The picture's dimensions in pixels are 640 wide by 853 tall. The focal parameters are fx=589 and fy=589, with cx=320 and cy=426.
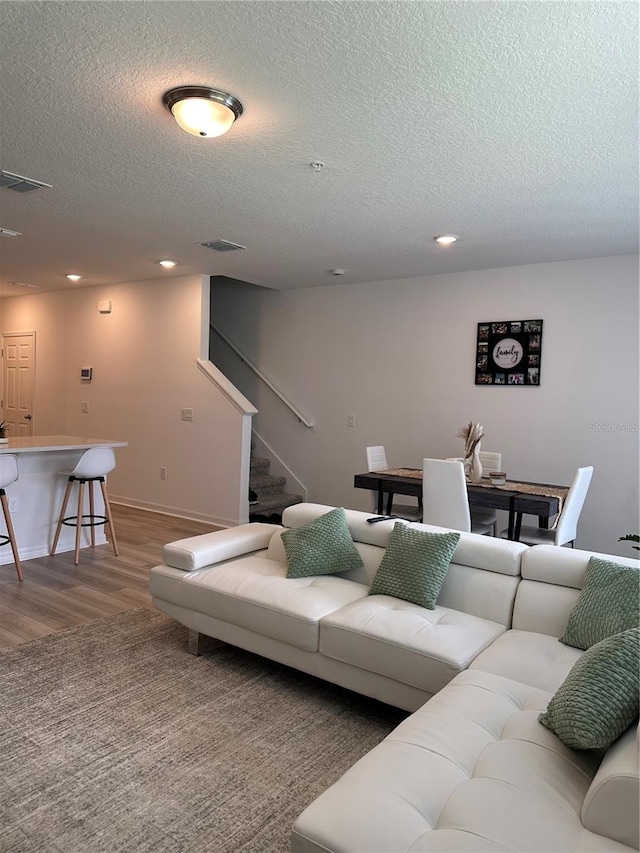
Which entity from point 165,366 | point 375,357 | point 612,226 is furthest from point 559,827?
point 165,366

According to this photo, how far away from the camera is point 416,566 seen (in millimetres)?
2826

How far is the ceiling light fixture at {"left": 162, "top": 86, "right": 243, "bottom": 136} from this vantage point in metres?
2.38

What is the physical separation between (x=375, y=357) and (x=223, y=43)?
170 inches

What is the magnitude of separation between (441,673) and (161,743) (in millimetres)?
1146

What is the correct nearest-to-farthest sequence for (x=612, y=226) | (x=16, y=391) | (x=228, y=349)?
(x=612, y=226) → (x=228, y=349) → (x=16, y=391)

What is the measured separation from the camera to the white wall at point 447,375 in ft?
15.9

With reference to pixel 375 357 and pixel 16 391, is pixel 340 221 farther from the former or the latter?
pixel 16 391

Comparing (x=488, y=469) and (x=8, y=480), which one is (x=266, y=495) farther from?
(x=8, y=480)

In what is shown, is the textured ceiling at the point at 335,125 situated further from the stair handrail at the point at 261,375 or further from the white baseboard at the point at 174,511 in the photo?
the white baseboard at the point at 174,511

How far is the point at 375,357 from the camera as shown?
6219 millimetres

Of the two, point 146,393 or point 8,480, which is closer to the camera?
point 8,480

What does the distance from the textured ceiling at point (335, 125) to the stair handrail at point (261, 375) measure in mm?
2445

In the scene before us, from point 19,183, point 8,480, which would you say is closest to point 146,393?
point 8,480

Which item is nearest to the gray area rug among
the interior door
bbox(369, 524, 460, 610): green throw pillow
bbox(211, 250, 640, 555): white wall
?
bbox(369, 524, 460, 610): green throw pillow
